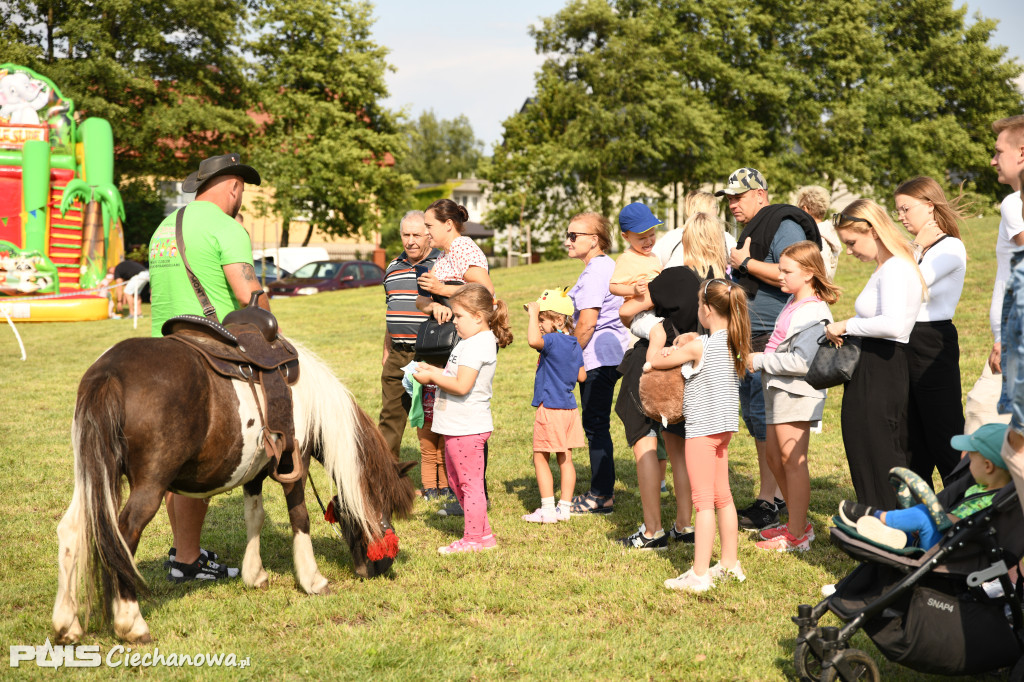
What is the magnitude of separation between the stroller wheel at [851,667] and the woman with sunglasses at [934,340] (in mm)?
1596

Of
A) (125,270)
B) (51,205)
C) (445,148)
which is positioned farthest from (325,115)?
(445,148)

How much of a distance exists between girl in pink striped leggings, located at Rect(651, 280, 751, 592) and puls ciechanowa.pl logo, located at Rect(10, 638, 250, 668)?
89.3 inches

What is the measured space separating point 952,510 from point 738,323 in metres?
1.44

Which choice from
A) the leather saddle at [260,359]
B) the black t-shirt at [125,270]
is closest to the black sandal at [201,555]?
the leather saddle at [260,359]

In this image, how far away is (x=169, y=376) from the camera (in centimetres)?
372

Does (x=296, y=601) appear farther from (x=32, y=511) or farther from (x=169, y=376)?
(x=32, y=511)

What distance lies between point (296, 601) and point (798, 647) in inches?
96.7

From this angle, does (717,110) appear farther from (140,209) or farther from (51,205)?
(51,205)

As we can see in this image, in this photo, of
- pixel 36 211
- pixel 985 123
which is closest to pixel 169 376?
pixel 36 211

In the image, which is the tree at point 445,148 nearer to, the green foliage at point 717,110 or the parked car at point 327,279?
the green foliage at point 717,110

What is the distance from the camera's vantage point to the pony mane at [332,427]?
4438 millimetres

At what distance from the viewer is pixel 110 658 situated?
3.68m

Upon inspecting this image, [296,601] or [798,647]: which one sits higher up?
[798,647]

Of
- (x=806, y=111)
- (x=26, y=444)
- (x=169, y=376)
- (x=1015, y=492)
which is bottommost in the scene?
(x=26, y=444)
